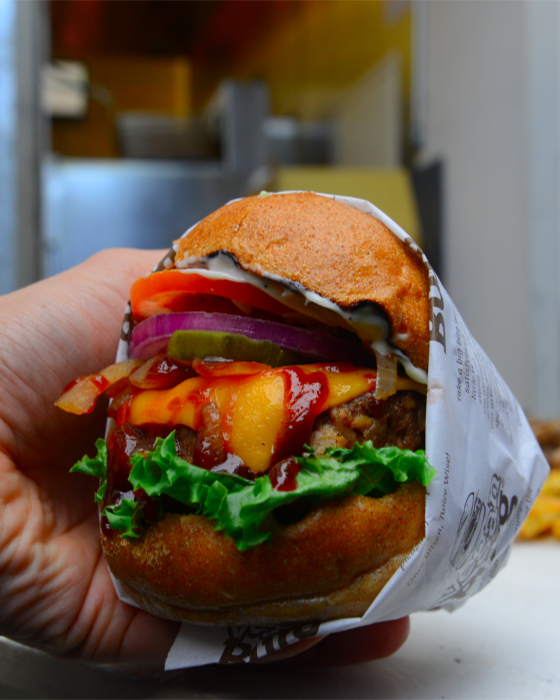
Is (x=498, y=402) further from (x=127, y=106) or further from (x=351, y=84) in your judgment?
(x=127, y=106)

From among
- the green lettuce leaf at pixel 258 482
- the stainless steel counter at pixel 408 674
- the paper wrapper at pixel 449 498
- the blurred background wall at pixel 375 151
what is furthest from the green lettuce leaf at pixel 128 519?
the blurred background wall at pixel 375 151

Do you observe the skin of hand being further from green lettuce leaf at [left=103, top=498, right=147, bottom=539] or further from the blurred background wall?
the blurred background wall

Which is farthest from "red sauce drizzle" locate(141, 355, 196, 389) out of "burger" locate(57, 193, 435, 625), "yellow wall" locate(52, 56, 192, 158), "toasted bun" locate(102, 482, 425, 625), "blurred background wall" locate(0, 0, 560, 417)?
"yellow wall" locate(52, 56, 192, 158)

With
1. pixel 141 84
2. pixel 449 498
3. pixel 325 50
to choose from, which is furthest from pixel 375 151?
pixel 141 84

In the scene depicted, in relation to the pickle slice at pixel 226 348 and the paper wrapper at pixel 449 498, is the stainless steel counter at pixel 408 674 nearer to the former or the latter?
the paper wrapper at pixel 449 498

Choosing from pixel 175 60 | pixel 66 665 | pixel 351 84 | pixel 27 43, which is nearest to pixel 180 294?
pixel 66 665

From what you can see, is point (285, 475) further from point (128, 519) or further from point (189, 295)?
point (189, 295)

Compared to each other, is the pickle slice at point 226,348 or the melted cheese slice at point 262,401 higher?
the pickle slice at point 226,348
